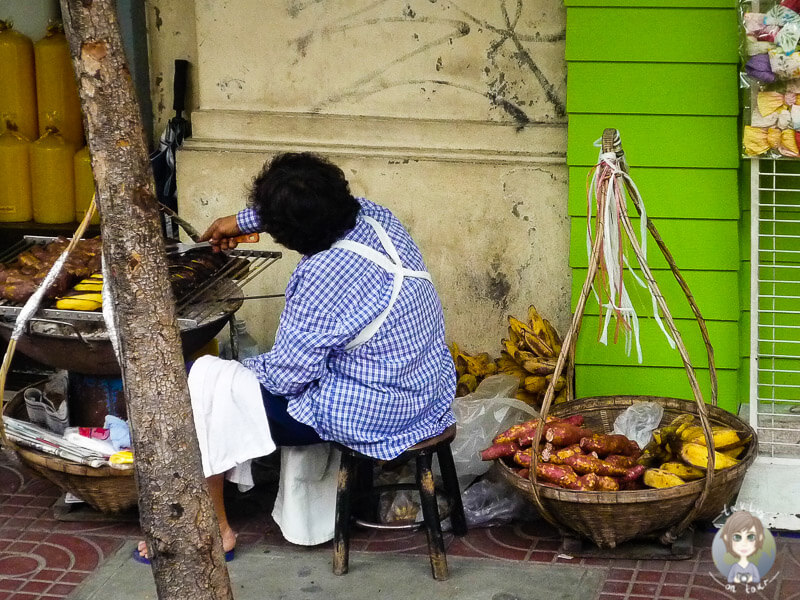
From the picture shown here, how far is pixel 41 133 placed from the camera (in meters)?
5.41

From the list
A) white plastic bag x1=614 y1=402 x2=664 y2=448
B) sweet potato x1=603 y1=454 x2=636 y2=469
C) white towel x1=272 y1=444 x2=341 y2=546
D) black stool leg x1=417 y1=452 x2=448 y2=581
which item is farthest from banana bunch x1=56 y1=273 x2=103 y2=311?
white plastic bag x1=614 y1=402 x2=664 y2=448

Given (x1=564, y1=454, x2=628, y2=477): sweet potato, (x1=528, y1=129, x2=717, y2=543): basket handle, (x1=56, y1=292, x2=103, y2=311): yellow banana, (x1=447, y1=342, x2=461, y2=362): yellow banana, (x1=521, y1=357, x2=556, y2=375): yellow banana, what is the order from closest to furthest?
(x1=528, y1=129, x2=717, y2=543): basket handle, (x1=564, y1=454, x2=628, y2=477): sweet potato, (x1=56, y1=292, x2=103, y2=311): yellow banana, (x1=521, y1=357, x2=556, y2=375): yellow banana, (x1=447, y1=342, x2=461, y2=362): yellow banana

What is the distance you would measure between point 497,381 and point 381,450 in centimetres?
103

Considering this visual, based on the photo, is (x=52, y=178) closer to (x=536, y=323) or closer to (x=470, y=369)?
(x=470, y=369)

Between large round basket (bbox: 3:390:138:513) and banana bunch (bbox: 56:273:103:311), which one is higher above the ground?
banana bunch (bbox: 56:273:103:311)

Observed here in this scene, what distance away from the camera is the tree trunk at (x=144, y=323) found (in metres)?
2.60

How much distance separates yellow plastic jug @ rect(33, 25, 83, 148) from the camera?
5.28 meters

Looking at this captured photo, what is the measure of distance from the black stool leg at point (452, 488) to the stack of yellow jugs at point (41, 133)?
235 cm

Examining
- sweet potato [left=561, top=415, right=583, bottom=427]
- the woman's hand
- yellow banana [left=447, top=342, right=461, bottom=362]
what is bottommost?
sweet potato [left=561, top=415, right=583, bottom=427]

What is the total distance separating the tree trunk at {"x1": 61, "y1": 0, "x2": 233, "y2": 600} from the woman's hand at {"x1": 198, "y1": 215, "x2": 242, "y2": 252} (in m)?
1.18

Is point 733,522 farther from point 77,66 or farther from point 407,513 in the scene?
point 407,513

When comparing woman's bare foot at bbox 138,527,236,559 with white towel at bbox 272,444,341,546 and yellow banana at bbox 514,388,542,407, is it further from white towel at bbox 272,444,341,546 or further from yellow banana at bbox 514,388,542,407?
yellow banana at bbox 514,388,542,407

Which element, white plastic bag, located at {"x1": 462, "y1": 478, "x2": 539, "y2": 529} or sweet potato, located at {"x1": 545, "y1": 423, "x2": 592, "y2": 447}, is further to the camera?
white plastic bag, located at {"x1": 462, "y1": 478, "x2": 539, "y2": 529}

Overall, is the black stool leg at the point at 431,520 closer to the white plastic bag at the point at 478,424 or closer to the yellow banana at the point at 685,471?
the white plastic bag at the point at 478,424
